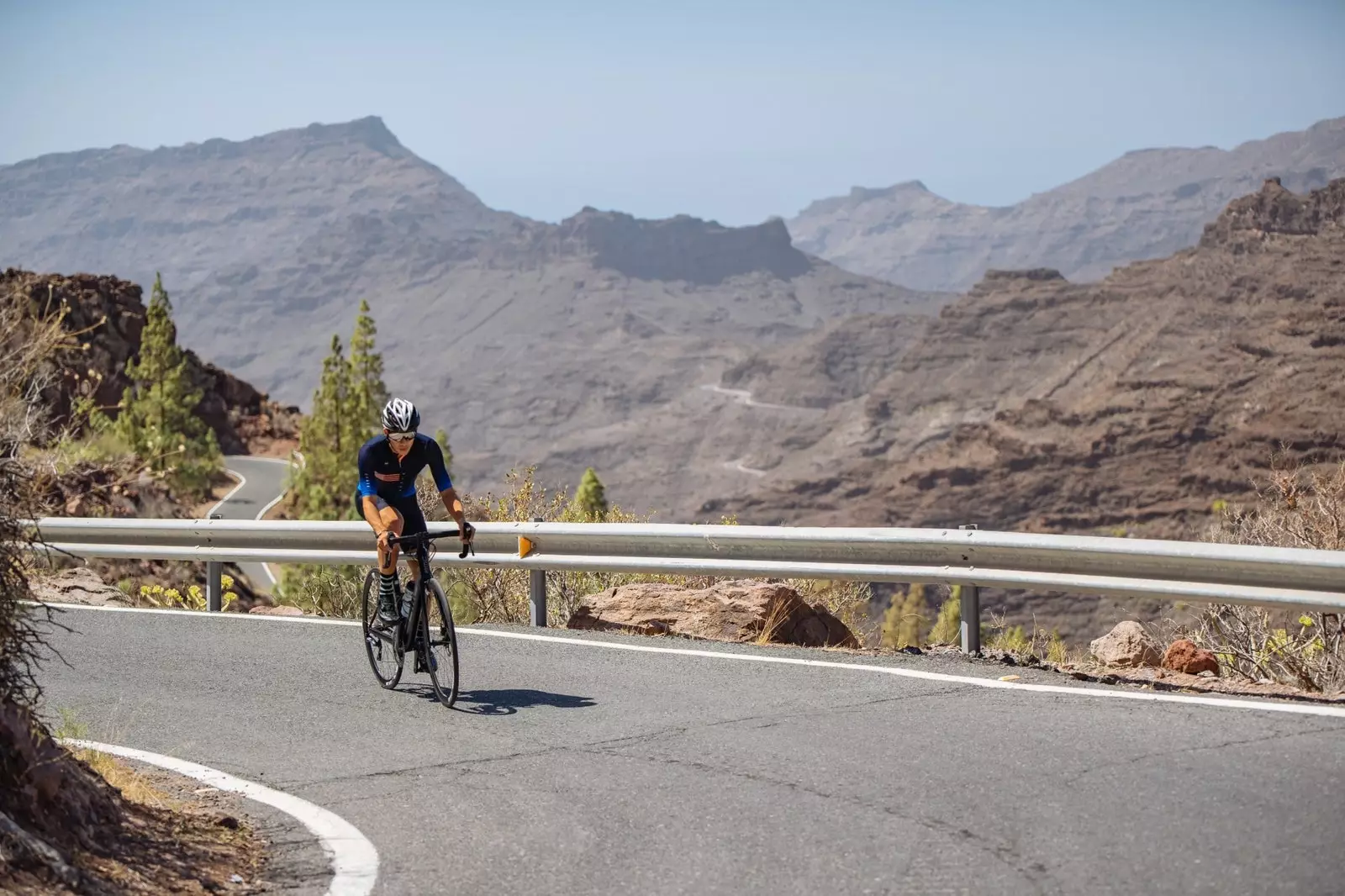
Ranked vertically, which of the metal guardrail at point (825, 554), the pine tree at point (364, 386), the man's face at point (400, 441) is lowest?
the metal guardrail at point (825, 554)

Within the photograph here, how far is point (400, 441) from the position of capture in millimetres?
8031

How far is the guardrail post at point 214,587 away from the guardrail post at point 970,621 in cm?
638

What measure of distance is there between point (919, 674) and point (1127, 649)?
1496 millimetres

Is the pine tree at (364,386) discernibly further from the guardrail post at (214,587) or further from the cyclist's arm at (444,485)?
the cyclist's arm at (444,485)

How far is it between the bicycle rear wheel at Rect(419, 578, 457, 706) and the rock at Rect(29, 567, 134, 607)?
5268 millimetres

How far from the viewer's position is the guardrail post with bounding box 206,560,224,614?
40.1 ft

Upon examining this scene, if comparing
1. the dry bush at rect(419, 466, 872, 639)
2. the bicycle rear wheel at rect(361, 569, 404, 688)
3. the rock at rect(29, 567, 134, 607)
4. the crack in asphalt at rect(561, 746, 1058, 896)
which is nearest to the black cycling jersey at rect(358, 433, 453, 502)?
the bicycle rear wheel at rect(361, 569, 404, 688)

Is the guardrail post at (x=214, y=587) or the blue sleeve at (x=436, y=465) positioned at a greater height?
the blue sleeve at (x=436, y=465)

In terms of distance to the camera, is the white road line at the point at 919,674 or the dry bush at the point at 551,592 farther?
the dry bush at the point at 551,592

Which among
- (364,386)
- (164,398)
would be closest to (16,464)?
(164,398)

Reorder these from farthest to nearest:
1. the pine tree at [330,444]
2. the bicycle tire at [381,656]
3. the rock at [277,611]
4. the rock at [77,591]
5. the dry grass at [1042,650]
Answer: the pine tree at [330,444], the rock at [77,591], the rock at [277,611], the dry grass at [1042,650], the bicycle tire at [381,656]

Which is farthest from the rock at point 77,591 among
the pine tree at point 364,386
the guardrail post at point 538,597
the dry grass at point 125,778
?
the pine tree at point 364,386

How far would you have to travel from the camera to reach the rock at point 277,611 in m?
11.8

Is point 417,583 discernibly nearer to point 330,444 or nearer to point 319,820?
point 319,820
